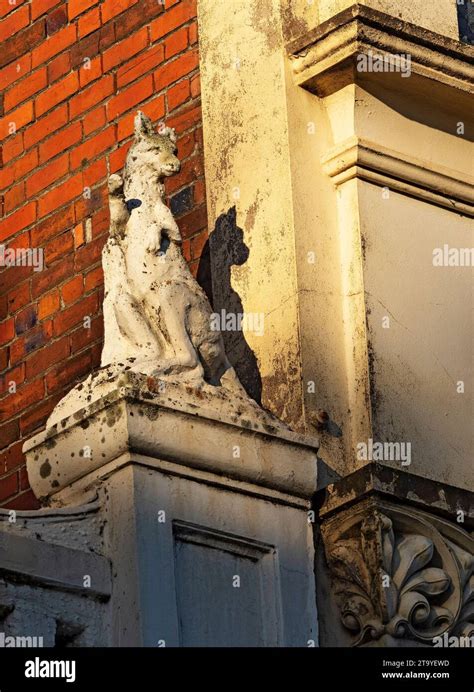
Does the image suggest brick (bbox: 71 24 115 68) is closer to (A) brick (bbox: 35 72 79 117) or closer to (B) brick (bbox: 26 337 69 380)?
(A) brick (bbox: 35 72 79 117)

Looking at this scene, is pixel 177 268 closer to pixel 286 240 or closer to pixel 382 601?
pixel 286 240

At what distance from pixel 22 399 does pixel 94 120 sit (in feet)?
3.29

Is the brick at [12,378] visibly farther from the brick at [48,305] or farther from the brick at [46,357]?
the brick at [48,305]

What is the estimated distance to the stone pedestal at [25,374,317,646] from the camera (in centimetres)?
739

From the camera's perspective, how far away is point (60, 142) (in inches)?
381

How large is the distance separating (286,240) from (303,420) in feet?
2.00

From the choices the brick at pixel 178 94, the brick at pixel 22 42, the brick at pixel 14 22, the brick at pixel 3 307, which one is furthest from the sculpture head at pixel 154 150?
the brick at pixel 14 22

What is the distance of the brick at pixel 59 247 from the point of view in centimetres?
949

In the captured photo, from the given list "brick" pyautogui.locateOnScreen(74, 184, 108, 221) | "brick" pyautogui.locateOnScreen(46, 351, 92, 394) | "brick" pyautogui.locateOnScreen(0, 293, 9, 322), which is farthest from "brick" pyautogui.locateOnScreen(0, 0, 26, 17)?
"brick" pyautogui.locateOnScreen(46, 351, 92, 394)

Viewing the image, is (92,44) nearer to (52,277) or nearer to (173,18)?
(173,18)

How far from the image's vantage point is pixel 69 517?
7.48 metres

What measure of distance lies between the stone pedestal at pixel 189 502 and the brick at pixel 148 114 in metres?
1.72

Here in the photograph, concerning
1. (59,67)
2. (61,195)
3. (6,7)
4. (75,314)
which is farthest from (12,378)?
(6,7)
